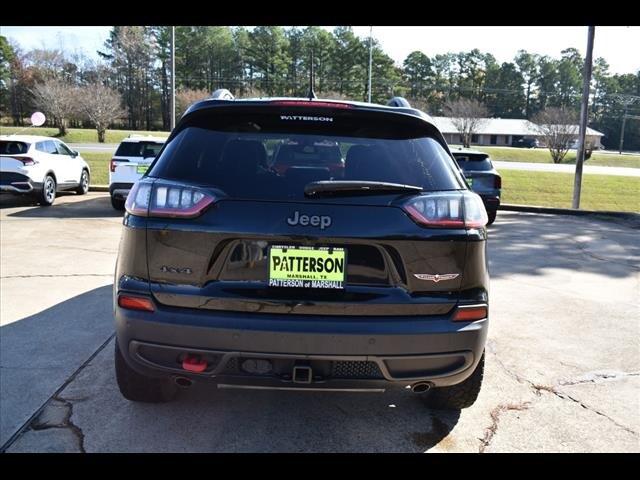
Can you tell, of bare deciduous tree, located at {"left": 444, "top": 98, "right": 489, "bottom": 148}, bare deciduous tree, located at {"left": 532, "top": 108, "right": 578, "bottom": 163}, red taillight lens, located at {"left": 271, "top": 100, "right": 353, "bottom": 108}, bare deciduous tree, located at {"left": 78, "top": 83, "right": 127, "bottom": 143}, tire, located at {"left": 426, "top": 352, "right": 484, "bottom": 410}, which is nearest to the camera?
red taillight lens, located at {"left": 271, "top": 100, "right": 353, "bottom": 108}

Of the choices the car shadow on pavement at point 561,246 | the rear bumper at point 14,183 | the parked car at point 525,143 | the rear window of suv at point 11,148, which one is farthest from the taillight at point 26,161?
the parked car at point 525,143

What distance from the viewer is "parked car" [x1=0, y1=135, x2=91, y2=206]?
12.1m

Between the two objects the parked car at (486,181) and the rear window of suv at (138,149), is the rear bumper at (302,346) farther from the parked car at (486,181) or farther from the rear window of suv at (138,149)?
the rear window of suv at (138,149)

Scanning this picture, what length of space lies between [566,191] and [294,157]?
21190 millimetres

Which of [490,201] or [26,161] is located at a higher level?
[26,161]

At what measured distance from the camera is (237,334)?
7.66 feet

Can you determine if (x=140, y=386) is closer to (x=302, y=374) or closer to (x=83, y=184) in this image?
(x=302, y=374)

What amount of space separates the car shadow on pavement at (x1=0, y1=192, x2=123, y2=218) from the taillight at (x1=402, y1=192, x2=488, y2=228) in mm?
10147

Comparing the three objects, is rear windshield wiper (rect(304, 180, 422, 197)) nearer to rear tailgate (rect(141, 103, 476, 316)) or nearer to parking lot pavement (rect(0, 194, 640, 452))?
rear tailgate (rect(141, 103, 476, 316))

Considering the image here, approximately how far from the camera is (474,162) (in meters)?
12.4

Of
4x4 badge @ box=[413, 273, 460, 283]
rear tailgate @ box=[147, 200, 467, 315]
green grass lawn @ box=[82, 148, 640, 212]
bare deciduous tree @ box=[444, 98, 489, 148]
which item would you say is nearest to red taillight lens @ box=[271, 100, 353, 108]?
rear tailgate @ box=[147, 200, 467, 315]

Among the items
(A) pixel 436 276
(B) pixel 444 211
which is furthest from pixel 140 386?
(B) pixel 444 211

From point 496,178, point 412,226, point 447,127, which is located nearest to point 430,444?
point 412,226

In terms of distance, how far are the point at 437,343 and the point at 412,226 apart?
545mm
